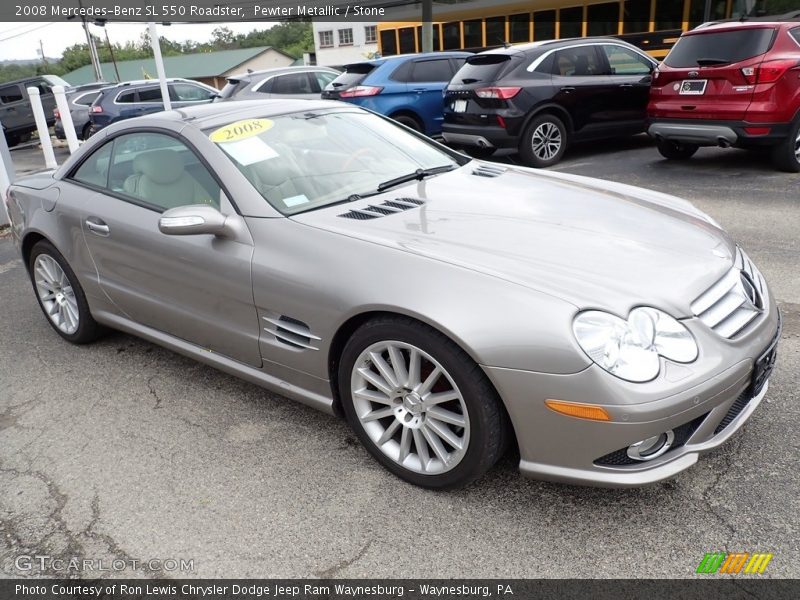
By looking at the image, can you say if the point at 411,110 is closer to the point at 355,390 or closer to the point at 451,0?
the point at 355,390

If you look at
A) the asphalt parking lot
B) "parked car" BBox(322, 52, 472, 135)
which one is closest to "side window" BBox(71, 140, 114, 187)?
the asphalt parking lot

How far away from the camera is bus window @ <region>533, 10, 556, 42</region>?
18344 mm

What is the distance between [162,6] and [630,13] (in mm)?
12021

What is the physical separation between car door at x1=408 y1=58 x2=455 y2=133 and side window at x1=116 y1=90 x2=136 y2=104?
332 inches

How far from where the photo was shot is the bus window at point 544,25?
18344mm

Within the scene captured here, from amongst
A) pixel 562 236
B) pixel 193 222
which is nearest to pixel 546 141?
pixel 562 236

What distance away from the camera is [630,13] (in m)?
16.5

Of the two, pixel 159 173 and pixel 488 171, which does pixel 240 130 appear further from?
pixel 488 171

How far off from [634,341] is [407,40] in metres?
23.1

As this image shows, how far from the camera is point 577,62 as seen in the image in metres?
8.79

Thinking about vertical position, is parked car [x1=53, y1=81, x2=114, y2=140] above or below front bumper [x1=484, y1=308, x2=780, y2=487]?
below

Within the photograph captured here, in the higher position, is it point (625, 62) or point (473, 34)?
point (473, 34)

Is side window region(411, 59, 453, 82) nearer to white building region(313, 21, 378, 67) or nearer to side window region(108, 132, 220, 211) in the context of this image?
side window region(108, 132, 220, 211)

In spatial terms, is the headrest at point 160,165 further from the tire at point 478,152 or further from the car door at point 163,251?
the tire at point 478,152
